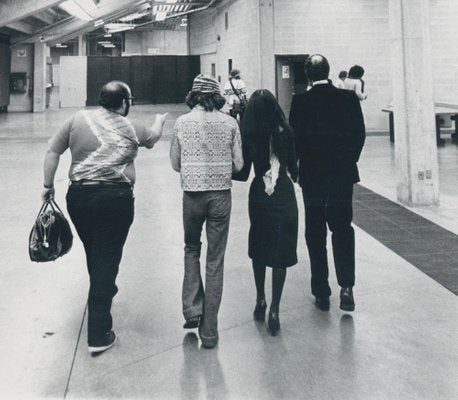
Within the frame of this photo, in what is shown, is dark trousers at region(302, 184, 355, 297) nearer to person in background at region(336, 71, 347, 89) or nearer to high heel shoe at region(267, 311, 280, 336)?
high heel shoe at region(267, 311, 280, 336)

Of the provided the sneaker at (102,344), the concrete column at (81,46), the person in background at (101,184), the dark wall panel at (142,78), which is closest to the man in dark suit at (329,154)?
the person in background at (101,184)

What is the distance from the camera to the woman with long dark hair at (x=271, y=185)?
122 inches

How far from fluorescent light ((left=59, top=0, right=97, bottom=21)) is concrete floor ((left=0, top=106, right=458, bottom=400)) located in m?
15.6

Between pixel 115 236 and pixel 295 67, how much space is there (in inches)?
520

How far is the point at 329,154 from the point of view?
3395mm

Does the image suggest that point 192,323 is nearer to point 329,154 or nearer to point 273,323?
point 273,323

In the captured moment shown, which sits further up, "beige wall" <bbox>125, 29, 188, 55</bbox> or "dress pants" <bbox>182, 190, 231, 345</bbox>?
"beige wall" <bbox>125, 29, 188, 55</bbox>

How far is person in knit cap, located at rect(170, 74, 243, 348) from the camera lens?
299 cm

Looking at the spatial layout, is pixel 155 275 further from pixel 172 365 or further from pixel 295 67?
pixel 295 67

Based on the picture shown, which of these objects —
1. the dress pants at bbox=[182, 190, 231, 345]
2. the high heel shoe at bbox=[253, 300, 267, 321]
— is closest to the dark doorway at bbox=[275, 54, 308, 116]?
the high heel shoe at bbox=[253, 300, 267, 321]

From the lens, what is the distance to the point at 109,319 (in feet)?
10.0

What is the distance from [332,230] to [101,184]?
5.13ft

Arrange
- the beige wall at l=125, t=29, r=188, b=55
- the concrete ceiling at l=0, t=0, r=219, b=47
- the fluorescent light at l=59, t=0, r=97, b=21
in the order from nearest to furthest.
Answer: the fluorescent light at l=59, t=0, r=97, b=21, the concrete ceiling at l=0, t=0, r=219, b=47, the beige wall at l=125, t=29, r=188, b=55

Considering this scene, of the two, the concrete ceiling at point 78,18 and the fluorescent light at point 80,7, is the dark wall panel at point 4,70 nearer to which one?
the concrete ceiling at point 78,18
